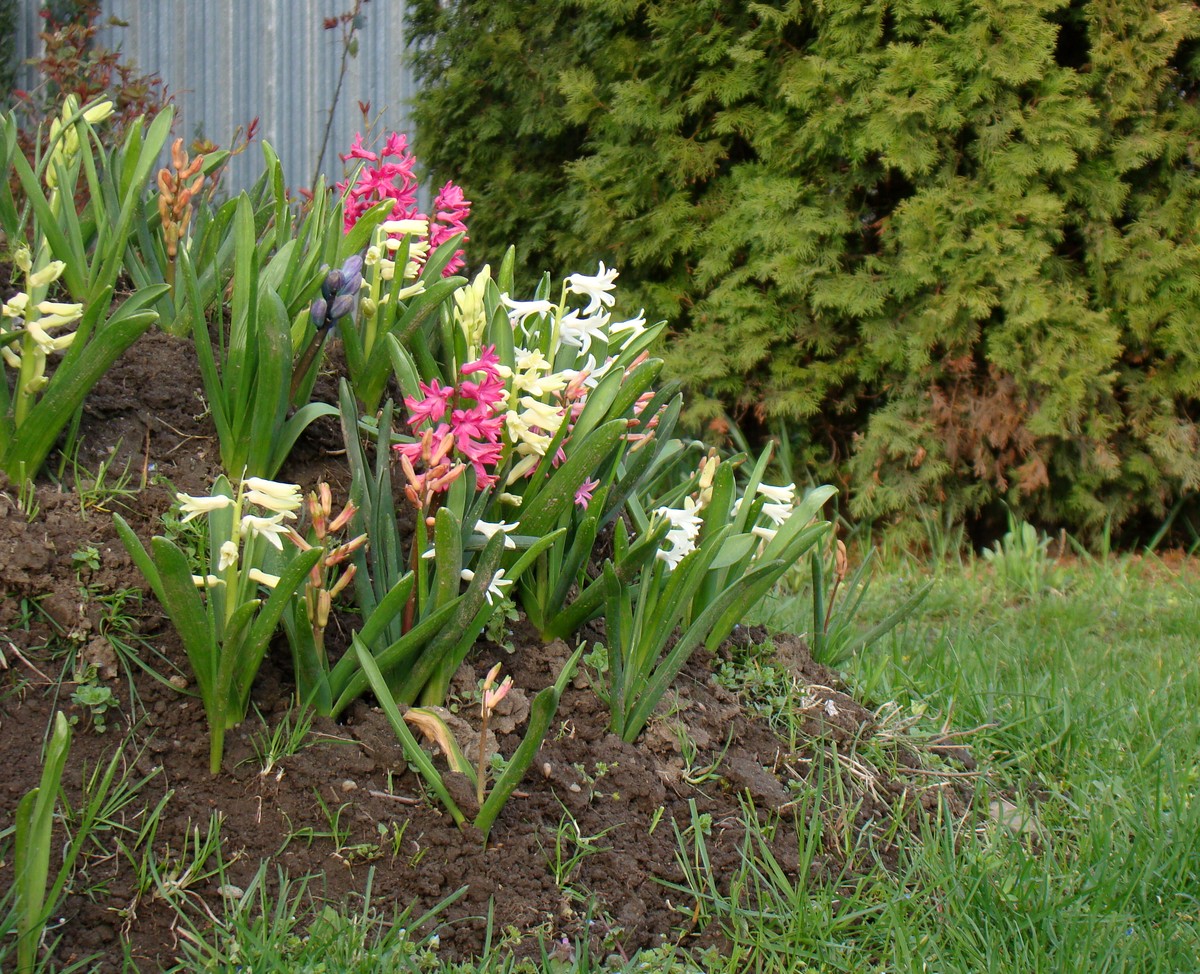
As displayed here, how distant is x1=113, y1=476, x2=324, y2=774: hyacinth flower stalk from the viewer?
1525 mm

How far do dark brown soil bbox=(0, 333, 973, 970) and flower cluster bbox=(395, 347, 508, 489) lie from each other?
1.27 feet

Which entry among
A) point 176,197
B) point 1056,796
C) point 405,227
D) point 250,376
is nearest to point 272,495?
point 250,376

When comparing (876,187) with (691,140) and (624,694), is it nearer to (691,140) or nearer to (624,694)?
(691,140)

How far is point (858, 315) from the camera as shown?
181 inches

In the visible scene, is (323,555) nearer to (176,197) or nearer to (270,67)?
(176,197)

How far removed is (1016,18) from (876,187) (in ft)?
2.75

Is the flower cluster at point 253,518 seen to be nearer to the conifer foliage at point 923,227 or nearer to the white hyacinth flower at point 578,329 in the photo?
the white hyacinth flower at point 578,329

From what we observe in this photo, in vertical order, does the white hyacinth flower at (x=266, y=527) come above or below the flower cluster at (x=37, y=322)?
below

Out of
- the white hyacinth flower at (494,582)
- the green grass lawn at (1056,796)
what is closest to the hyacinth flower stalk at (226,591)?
the white hyacinth flower at (494,582)

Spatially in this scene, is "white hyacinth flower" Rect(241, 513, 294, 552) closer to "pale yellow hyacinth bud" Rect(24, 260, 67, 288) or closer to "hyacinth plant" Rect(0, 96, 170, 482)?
"hyacinth plant" Rect(0, 96, 170, 482)

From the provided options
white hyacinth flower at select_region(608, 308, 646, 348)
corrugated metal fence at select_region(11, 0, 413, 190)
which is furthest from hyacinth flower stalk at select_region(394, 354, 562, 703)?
corrugated metal fence at select_region(11, 0, 413, 190)

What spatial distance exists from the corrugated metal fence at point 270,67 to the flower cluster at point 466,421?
5.88m

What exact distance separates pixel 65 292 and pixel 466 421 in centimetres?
118

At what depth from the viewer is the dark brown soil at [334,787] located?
5.15ft
